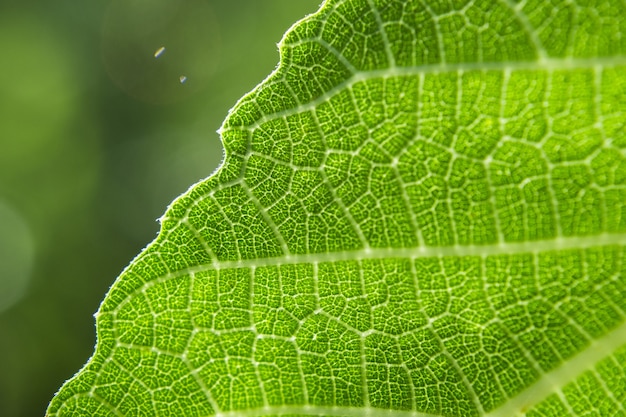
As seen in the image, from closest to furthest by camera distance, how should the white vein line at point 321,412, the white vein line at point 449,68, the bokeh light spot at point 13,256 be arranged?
the white vein line at point 449,68 → the white vein line at point 321,412 → the bokeh light spot at point 13,256

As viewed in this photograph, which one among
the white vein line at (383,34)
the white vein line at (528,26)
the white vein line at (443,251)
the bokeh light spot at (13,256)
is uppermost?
the white vein line at (383,34)

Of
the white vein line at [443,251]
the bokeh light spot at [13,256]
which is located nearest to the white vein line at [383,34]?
the white vein line at [443,251]

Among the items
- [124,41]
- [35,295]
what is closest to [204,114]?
[124,41]

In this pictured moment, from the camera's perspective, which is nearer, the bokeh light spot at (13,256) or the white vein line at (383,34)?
the white vein line at (383,34)

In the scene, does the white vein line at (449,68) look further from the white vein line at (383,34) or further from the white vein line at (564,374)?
the white vein line at (564,374)

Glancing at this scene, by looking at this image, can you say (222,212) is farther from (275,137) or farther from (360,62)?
(360,62)

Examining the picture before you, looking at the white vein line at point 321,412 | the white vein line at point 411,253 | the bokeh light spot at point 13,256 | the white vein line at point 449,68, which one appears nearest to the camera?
the white vein line at point 449,68

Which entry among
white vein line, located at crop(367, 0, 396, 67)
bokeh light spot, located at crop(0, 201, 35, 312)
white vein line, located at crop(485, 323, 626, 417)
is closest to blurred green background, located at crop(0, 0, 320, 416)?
bokeh light spot, located at crop(0, 201, 35, 312)

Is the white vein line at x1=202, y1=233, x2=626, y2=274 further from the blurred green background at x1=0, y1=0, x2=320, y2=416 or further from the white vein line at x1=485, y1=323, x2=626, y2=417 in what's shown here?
the blurred green background at x1=0, y1=0, x2=320, y2=416
